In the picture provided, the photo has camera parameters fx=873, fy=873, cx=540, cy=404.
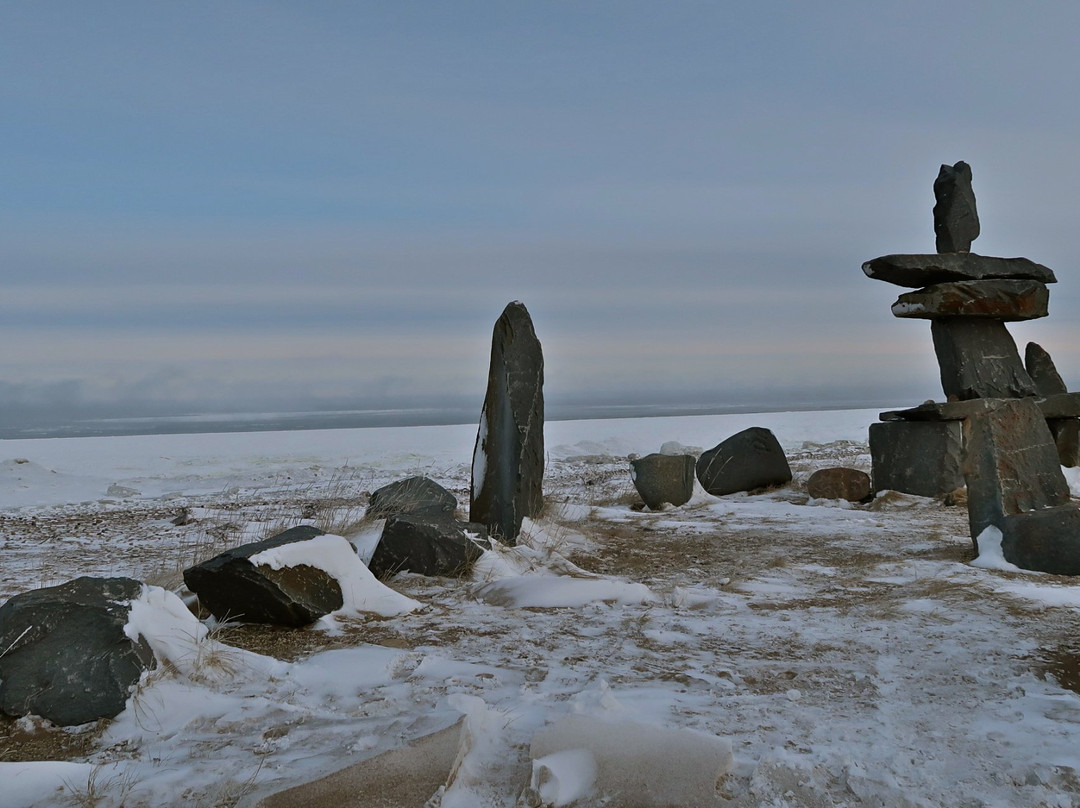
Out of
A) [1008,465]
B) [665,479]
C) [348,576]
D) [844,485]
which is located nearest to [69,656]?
[348,576]

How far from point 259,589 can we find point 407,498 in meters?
3.81

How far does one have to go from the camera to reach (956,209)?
9.46 meters

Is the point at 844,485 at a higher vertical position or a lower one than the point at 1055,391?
lower

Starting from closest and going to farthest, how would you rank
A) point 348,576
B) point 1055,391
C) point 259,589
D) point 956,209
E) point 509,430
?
point 259,589 → point 348,576 → point 509,430 → point 956,209 → point 1055,391

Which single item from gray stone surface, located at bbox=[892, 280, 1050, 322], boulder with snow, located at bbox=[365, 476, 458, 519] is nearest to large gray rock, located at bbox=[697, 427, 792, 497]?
gray stone surface, located at bbox=[892, 280, 1050, 322]

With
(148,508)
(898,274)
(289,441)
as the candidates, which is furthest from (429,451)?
(898,274)

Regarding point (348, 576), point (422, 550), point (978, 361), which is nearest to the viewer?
point (348, 576)

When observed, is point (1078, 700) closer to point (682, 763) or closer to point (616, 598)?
point (682, 763)

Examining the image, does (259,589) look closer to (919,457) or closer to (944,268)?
(919,457)

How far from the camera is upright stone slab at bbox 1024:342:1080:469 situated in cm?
1092

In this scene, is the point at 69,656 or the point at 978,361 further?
the point at 978,361

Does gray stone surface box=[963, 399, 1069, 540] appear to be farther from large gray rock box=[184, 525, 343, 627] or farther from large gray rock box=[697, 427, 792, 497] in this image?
large gray rock box=[184, 525, 343, 627]

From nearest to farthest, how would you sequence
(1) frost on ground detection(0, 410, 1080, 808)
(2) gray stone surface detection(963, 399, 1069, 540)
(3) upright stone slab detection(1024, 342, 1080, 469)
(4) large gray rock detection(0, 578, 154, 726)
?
(1) frost on ground detection(0, 410, 1080, 808) < (4) large gray rock detection(0, 578, 154, 726) < (2) gray stone surface detection(963, 399, 1069, 540) < (3) upright stone slab detection(1024, 342, 1080, 469)

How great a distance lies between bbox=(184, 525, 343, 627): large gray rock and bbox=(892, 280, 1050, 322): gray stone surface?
24.5 ft
